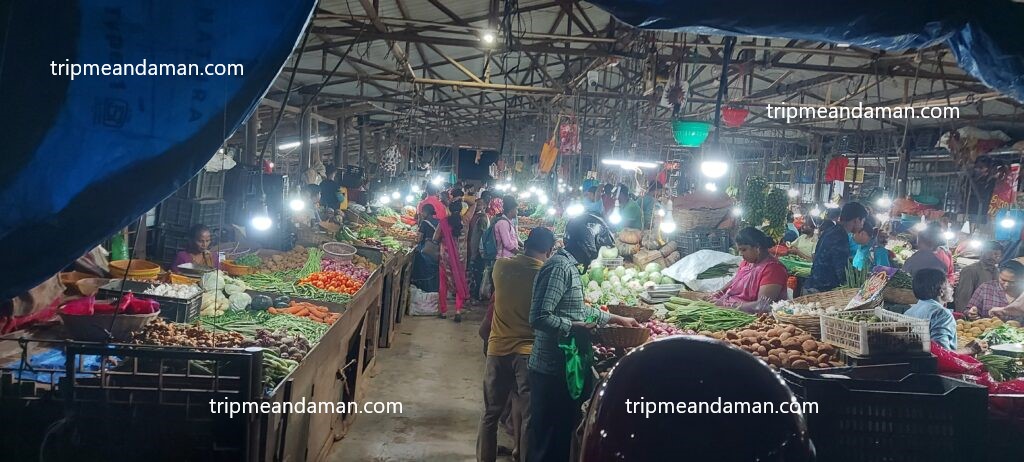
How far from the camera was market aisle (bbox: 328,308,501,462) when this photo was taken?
5.09 meters

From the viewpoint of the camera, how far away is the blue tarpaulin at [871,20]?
2.37 meters

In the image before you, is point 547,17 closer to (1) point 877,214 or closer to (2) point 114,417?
(2) point 114,417

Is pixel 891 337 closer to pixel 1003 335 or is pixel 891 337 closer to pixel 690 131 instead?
pixel 1003 335

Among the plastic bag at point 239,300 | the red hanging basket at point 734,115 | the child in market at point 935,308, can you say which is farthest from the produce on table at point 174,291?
the red hanging basket at point 734,115

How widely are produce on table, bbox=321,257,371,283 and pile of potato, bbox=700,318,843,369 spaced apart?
4539 millimetres

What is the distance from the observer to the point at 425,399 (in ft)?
20.6

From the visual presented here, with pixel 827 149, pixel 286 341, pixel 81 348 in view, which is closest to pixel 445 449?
pixel 286 341

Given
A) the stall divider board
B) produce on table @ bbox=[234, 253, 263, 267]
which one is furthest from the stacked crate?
the stall divider board

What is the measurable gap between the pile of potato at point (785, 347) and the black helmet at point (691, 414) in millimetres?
2174

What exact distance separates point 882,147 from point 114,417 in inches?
722

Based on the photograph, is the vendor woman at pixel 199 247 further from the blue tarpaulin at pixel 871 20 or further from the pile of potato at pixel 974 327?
the pile of potato at pixel 974 327

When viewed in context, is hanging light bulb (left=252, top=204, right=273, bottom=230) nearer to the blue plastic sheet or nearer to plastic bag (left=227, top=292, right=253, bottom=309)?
plastic bag (left=227, top=292, right=253, bottom=309)

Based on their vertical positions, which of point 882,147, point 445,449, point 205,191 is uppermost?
point 882,147

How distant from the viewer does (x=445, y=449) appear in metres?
5.13
